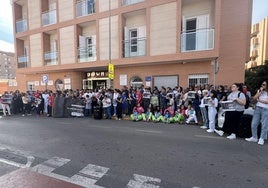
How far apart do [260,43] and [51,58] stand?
40.9 m

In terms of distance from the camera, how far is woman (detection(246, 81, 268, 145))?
17.3 ft

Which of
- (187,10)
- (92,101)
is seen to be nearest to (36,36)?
(92,101)

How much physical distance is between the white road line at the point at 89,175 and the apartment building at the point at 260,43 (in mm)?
39363

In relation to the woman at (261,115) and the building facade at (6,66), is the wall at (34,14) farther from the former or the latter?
the building facade at (6,66)

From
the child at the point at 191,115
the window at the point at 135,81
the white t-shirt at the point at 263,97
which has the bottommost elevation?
the child at the point at 191,115

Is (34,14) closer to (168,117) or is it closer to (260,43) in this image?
(168,117)

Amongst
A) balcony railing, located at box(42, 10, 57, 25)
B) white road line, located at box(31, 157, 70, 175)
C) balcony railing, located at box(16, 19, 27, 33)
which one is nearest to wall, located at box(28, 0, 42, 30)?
balcony railing, located at box(42, 10, 57, 25)

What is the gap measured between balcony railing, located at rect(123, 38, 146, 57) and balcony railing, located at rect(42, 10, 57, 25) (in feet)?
26.6

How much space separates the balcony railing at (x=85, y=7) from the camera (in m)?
14.5

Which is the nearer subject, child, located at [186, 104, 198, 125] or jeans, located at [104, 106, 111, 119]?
child, located at [186, 104, 198, 125]

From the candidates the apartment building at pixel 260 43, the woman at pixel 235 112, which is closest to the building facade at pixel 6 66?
the apartment building at pixel 260 43

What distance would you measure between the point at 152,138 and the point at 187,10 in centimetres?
1036

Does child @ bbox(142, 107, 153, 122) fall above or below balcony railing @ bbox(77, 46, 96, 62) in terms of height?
below

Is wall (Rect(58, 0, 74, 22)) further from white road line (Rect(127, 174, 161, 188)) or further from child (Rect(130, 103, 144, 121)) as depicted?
white road line (Rect(127, 174, 161, 188))
